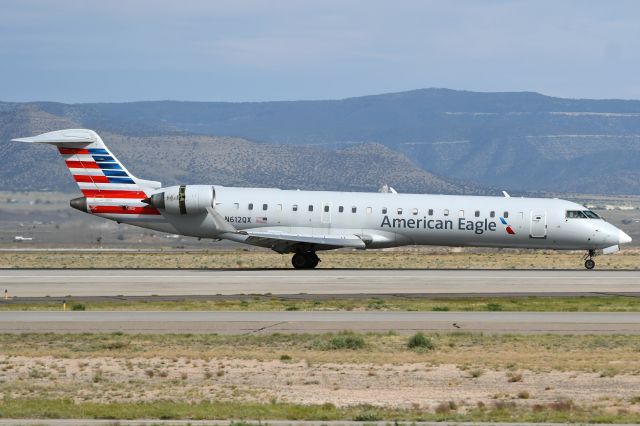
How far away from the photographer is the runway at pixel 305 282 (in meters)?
39.9

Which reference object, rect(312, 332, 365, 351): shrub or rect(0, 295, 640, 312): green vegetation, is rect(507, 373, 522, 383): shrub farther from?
rect(0, 295, 640, 312): green vegetation

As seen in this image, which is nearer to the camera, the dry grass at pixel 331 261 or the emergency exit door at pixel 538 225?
the emergency exit door at pixel 538 225

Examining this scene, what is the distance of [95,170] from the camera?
5081 centimetres

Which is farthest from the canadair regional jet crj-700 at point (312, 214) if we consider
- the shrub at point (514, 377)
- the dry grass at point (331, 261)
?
the shrub at point (514, 377)

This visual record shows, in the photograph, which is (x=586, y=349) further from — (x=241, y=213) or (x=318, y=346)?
(x=241, y=213)

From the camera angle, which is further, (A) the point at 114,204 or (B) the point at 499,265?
(B) the point at 499,265

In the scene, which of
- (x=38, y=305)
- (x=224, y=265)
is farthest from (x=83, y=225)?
(x=38, y=305)

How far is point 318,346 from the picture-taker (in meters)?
26.2

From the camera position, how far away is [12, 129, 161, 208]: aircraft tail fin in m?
50.8

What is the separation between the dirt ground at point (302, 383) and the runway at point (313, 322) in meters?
4.67

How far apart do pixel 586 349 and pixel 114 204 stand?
29.1 meters

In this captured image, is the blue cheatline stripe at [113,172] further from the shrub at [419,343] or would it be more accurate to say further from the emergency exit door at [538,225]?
the shrub at [419,343]

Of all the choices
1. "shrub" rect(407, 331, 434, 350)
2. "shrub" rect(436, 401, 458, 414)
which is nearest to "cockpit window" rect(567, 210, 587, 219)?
"shrub" rect(407, 331, 434, 350)

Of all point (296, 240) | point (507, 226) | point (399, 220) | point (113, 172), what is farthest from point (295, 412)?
point (113, 172)
